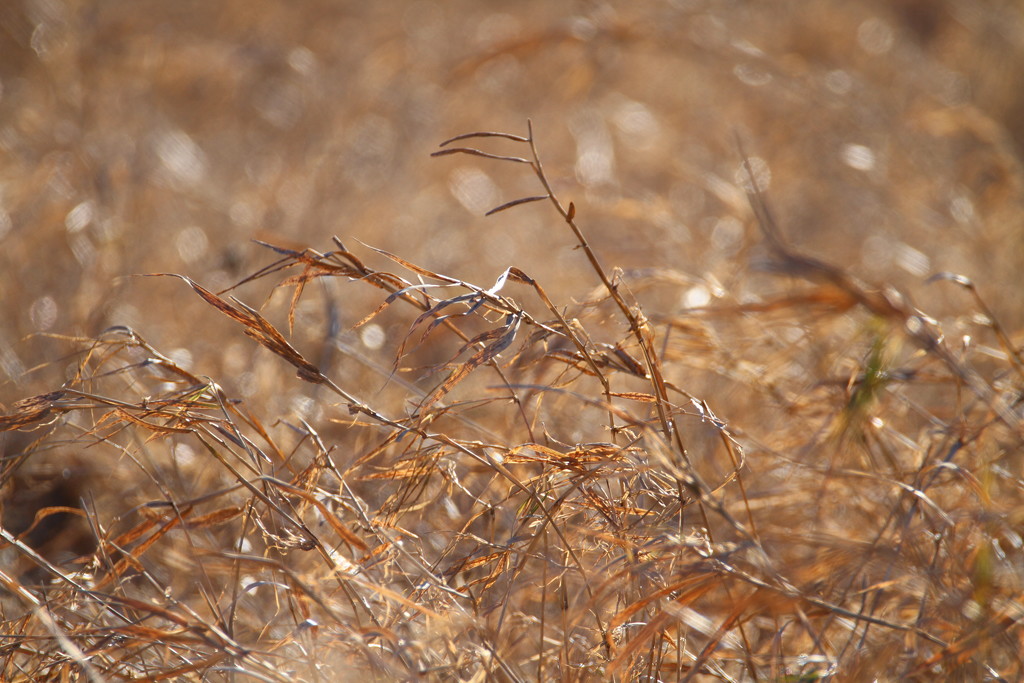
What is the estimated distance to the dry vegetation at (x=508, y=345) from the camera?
2.75 feet

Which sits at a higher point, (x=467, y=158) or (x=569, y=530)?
(x=569, y=530)

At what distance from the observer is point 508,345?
76 cm

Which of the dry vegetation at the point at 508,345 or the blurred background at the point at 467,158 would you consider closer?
the dry vegetation at the point at 508,345

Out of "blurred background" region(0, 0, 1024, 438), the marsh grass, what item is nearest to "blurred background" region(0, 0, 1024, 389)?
"blurred background" region(0, 0, 1024, 438)

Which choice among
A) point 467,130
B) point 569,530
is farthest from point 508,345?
point 467,130

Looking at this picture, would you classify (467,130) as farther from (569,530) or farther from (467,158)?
(569,530)

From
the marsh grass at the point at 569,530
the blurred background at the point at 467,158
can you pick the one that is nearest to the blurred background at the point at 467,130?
the blurred background at the point at 467,158

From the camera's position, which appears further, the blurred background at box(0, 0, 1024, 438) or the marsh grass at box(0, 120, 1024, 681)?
the blurred background at box(0, 0, 1024, 438)

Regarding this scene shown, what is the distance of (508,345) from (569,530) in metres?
0.36

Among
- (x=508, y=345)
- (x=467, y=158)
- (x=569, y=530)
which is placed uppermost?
(x=508, y=345)

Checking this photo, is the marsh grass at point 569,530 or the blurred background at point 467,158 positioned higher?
the marsh grass at point 569,530

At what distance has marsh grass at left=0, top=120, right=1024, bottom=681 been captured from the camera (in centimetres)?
78

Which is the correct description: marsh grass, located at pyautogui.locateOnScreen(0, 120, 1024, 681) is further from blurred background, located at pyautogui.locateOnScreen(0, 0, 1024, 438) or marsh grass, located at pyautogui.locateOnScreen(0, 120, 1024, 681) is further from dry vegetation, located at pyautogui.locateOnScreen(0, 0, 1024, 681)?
blurred background, located at pyautogui.locateOnScreen(0, 0, 1024, 438)

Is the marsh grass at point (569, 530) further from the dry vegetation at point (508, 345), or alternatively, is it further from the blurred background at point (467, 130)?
the blurred background at point (467, 130)
